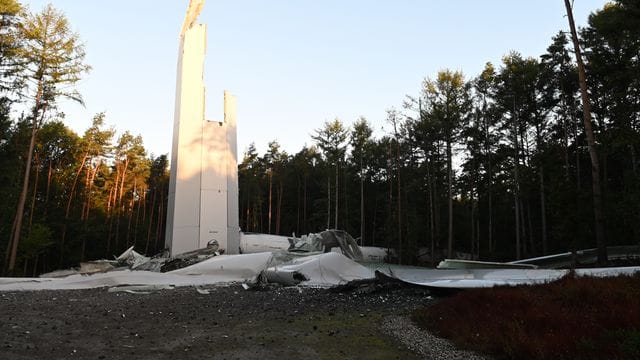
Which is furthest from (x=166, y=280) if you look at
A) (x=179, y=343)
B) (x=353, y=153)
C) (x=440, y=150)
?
(x=353, y=153)

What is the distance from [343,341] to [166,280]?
841 cm

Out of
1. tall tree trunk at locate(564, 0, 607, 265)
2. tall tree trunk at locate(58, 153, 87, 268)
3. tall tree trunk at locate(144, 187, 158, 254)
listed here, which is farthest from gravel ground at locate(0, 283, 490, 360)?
tall tree trunk at locate(144, 187, 158, 254)

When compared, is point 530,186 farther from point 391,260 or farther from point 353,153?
point 353,153

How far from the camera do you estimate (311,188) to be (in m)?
43.7

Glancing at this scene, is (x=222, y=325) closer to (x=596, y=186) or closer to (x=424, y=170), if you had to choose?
(x=596, y=186)

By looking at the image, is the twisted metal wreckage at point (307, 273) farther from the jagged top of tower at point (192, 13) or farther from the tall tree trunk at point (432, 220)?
the jagged top of tower at point (192, 13)

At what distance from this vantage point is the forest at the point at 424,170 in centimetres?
1728

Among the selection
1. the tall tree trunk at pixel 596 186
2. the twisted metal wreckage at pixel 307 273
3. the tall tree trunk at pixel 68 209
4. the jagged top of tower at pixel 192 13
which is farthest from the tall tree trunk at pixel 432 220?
the tall tree trunk at pixel 68 209

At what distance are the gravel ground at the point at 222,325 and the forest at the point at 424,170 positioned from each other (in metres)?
8.06

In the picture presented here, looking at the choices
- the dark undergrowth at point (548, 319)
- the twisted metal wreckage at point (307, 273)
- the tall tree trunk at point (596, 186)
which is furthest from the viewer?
the tall tree trunk at point (596, 186)

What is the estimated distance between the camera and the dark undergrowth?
433cm

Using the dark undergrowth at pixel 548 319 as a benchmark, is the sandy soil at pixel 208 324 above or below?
below

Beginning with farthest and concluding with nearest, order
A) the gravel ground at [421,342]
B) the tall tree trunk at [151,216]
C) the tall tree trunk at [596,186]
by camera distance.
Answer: the tall tree trunk at [151,216] → the tall tree trunk at [596,186] → the gravel ground at [421,342]

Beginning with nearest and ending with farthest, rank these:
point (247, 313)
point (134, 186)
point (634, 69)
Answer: point (247, 313)
point (634, 69)
point (134, 186)
